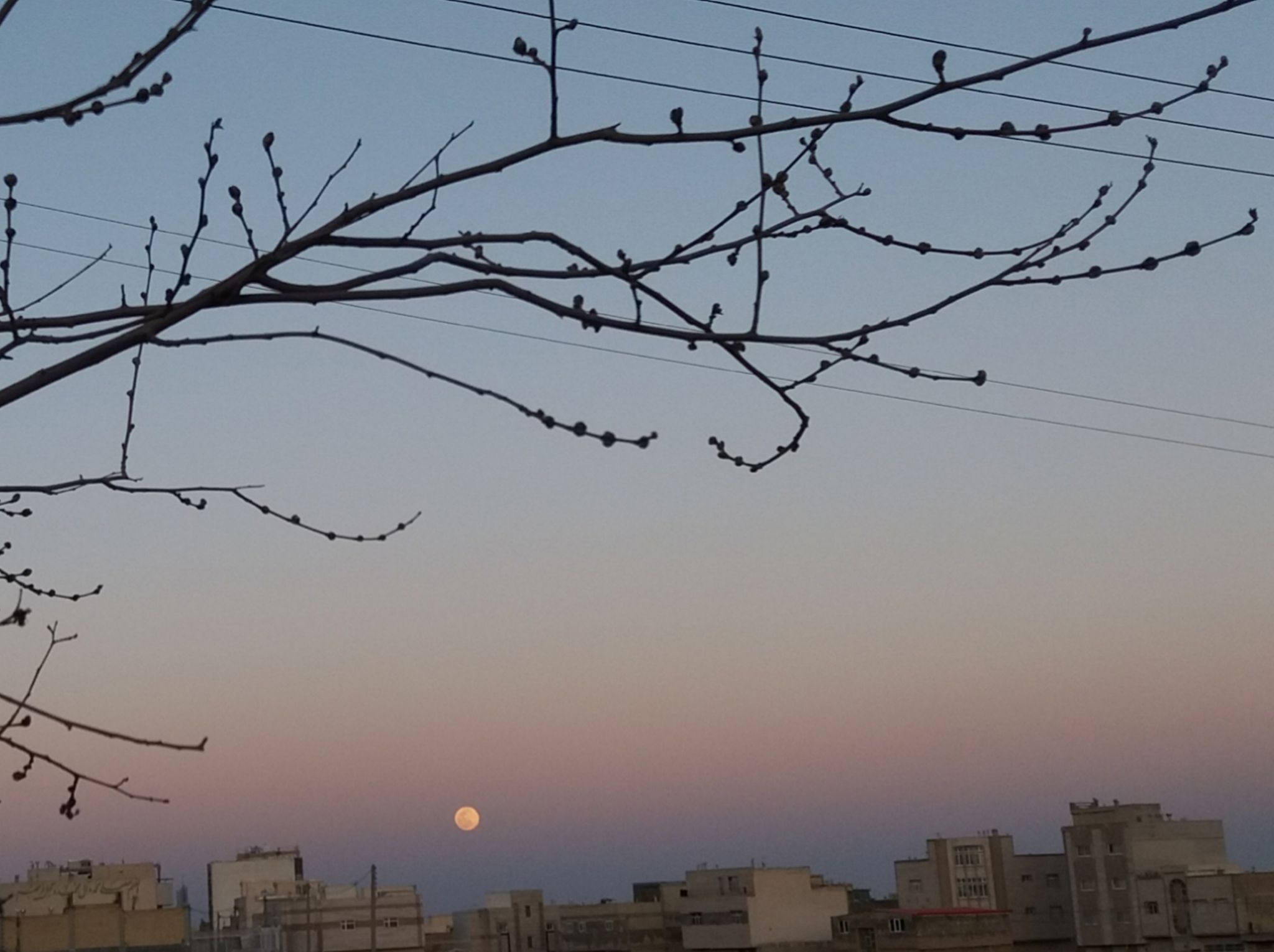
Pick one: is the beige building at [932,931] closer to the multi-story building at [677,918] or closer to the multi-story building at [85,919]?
the multi-story building at [677,918]

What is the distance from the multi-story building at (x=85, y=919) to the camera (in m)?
42.5

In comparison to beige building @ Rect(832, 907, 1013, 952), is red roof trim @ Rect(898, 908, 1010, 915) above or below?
above

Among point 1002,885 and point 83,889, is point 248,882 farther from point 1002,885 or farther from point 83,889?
point 1002,885

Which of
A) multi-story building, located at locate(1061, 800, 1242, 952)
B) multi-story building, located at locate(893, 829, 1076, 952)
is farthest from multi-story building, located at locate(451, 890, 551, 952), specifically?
multi-story building, located at locate(1061, 800, 1242, 952)

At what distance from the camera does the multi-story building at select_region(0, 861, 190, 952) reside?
4247 centimetres

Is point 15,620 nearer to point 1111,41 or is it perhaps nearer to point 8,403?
point 8,403

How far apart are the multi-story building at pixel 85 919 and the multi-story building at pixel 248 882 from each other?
7.10 meters

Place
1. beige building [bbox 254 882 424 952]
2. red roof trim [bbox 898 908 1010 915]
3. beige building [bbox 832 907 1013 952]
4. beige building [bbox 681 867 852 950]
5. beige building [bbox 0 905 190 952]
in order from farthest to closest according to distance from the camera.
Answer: beige building [bbox 681 867 852 950]
red roof trim [bbox 898 908 1010 915]
beige building [bbox 832 907 1013 952]
beige building [bbox 254 882 424 952]
beige building [bbox 0 905 190 952]

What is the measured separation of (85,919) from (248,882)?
17.9m

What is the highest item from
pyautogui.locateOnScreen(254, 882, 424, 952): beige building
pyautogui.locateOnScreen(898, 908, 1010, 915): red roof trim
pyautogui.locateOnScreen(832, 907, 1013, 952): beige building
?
pyautogui.locateOnScreen(254, 882, 424, 952): beige building

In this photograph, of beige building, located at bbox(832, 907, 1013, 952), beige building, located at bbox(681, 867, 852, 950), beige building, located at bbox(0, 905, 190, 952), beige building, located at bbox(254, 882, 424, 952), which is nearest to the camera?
beige building, located at bbox(0, 905, 190, 952)

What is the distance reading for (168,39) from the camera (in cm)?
277

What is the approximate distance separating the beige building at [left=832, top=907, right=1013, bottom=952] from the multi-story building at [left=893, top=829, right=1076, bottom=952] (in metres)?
6.59

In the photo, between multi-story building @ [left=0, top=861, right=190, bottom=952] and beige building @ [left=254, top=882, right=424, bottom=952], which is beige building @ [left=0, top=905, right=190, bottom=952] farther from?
beige building @ [left=254, top=882, right=424, bottom=952]
